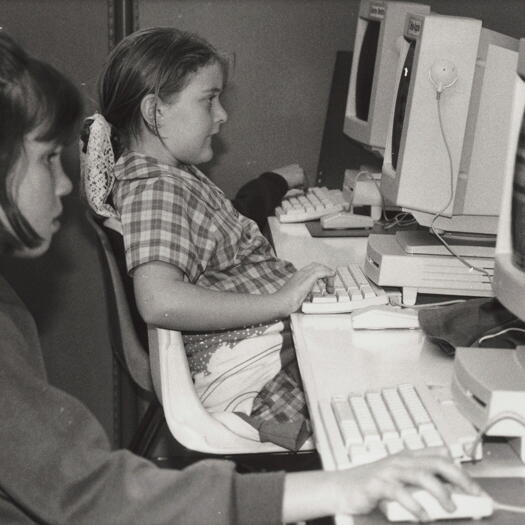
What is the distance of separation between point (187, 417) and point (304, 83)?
4.27 ft

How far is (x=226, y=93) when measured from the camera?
99.2 inches

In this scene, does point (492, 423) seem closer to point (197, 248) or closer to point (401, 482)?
point (401, 482)

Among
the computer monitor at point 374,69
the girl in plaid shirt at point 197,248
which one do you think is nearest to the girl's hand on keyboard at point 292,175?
the computer monitor at point 374,69

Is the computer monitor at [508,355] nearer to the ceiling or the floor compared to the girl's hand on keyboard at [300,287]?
nearer to the ceiling

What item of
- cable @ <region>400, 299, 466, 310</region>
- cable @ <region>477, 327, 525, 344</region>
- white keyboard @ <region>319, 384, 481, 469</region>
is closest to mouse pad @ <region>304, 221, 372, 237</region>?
cable @ <region>400, 299, 466, 310</region>

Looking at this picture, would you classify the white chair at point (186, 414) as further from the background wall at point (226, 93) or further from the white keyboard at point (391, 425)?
the background wall at point (226, 93)

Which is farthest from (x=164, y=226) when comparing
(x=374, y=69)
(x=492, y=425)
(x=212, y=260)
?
(x=374, y=69)

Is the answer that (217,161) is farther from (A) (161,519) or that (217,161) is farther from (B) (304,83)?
(A) (161,519)

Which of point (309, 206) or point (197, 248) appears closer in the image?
point (197, 248)

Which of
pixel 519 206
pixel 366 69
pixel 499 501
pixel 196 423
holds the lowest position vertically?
pixel 196 423

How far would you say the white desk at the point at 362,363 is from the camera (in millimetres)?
1121

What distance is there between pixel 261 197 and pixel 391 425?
129cm

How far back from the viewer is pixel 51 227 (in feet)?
3.64

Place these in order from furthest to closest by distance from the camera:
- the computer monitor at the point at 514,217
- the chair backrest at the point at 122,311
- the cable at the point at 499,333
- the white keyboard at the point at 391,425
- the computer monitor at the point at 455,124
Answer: the chair backrest at the point at 122,311
the computer monitor at the point at 455,124
the cable at the point at 499,333
the computer monitor at the point at 514,217
the white keyboard at the point at 391,425
